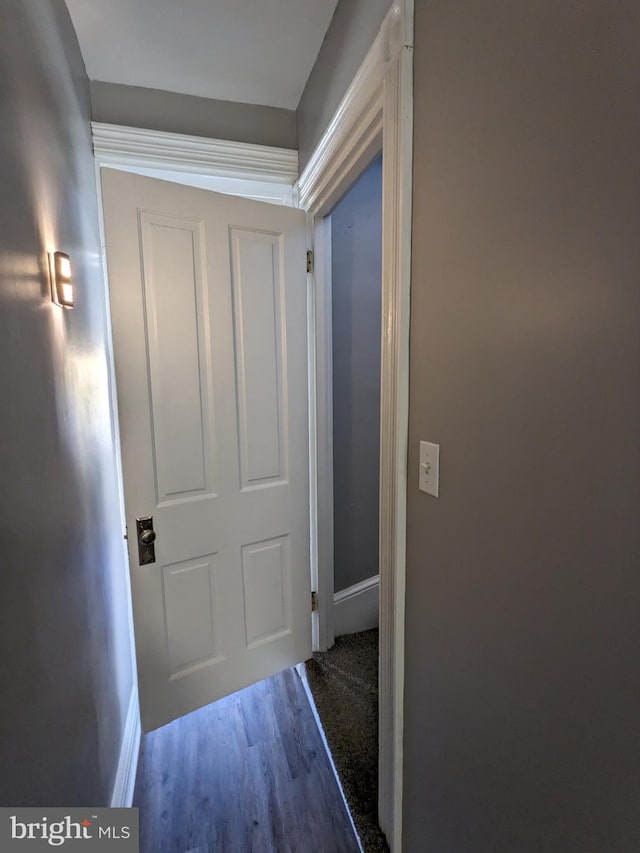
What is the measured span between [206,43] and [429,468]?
1.62 meters

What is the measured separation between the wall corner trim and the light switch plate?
1.50 meters

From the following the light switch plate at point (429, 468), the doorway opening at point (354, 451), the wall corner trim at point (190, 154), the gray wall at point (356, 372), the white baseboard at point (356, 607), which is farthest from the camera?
the white baseboard at point (356, 607)

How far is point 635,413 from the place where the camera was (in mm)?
468

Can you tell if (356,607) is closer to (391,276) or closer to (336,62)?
(391,276)

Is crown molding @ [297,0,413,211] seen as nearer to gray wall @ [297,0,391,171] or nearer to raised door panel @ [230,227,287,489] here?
gray wall @ [297,0,391,171]

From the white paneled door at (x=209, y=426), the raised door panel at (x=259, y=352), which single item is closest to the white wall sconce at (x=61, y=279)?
the white paneled door at (x=209, y=426)

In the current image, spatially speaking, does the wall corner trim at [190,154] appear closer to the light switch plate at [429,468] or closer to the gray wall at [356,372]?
the gray wall at [356,372]

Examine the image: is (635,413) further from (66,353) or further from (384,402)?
(66,353)

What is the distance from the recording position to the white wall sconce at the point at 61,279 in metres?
0.96

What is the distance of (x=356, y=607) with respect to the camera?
214 cm

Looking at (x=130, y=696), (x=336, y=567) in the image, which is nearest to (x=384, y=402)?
(x=336, y=567)

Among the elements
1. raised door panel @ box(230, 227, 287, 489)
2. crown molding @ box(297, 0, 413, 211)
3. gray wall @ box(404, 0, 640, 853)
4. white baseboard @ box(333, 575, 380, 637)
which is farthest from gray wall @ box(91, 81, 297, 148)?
white baseboard @ box(333, 575, 380, 637)

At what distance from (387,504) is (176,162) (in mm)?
1591

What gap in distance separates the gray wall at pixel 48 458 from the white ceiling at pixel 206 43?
0.13 metres
